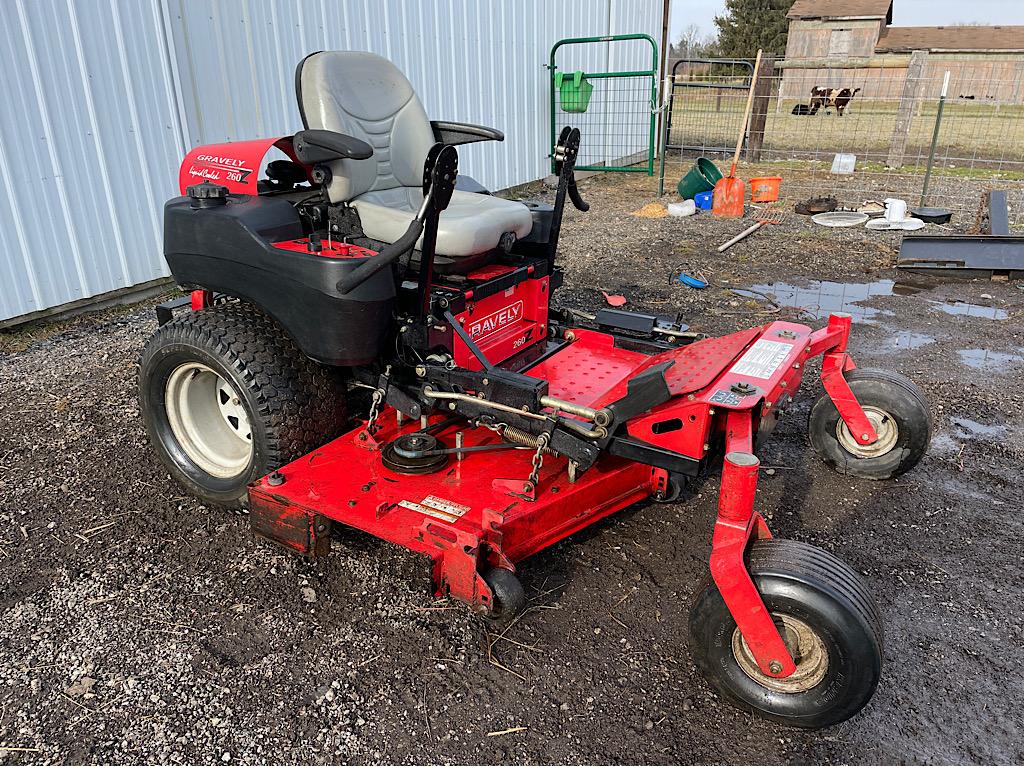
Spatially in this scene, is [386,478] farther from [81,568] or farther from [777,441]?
[777,441]

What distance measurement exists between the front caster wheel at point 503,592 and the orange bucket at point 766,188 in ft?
25.2

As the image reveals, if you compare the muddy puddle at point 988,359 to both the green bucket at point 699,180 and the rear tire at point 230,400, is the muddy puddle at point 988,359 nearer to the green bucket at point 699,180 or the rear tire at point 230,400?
the rear tire at point 230,400

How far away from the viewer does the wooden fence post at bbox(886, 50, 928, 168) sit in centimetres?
1075

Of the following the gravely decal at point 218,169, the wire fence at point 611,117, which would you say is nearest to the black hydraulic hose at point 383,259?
the gravely decal at point 218,169

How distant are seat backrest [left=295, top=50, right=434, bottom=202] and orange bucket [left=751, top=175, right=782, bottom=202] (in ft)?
20.6

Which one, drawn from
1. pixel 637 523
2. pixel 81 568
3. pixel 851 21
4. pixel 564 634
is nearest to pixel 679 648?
pixel 564 634

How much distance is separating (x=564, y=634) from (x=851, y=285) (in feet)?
15.0

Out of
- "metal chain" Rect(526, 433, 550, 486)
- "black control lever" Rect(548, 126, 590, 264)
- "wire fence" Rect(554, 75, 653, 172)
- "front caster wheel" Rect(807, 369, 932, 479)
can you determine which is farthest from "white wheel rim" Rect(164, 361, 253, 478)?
"wire fence" Rect(554, 75, 653, 172)

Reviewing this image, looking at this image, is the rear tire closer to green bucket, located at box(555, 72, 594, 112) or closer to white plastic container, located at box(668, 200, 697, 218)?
white plastic container, located at box(668, 200, 697, 218)

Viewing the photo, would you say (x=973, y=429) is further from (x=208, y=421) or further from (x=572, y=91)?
(x=572, y=91)

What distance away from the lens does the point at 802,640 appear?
1.96 metres

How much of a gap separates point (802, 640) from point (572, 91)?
9148mm

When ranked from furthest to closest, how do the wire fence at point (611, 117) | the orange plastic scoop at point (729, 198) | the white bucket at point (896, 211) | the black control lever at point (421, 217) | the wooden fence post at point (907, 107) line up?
the wire fence at point (611, 117), the wooden fence post at point (907, 107), the orange plastic scoop at point (729, 198), the white bucket at point (896, 211), the black control lever at point (421, 217)

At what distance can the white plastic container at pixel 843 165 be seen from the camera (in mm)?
10469
